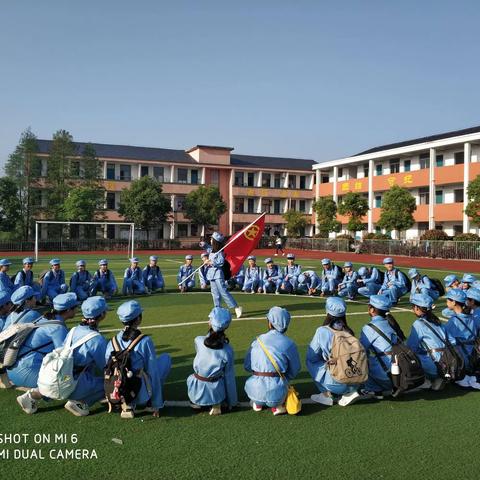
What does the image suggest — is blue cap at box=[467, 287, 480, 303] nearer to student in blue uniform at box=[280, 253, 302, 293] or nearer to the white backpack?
the white backpack

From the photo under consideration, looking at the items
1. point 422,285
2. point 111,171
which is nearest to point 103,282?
point 422,285

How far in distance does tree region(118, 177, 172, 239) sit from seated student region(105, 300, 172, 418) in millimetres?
44369

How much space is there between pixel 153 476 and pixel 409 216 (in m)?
41.2

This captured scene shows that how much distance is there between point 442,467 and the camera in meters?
4.32

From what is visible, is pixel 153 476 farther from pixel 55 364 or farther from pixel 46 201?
pixel 46 201

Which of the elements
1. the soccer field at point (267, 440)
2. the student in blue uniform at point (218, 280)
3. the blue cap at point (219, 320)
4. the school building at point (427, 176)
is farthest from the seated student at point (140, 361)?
the school building at point (427, 176)

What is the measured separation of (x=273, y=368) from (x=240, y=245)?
753cm

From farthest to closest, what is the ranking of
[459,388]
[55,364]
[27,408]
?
[459,388]
[27,408]
[55,364]

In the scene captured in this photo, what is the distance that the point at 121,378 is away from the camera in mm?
5039

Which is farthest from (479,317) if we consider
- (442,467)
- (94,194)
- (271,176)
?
(271,176)

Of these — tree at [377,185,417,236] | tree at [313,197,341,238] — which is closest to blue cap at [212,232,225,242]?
tree at [377,185,417,236]

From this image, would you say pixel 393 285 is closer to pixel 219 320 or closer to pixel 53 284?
pixel 219 320

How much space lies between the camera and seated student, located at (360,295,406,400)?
5898 mm

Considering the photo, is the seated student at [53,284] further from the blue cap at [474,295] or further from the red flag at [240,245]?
the blue cap at [474,295]
